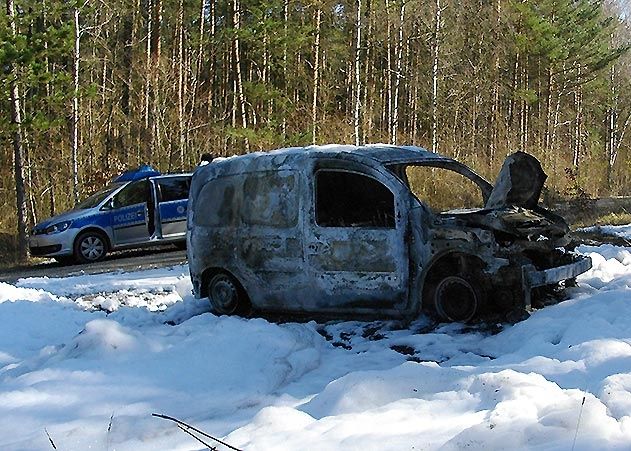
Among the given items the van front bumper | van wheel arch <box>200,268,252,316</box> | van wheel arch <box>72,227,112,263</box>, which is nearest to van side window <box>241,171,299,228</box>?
van wheel arch <box>200,268,252,316</box>

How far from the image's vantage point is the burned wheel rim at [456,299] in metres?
7.00

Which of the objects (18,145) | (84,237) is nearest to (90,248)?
(84,237)

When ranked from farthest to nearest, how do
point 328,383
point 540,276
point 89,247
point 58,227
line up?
point 89,247, point 58,227, point 540,276, point 328,383

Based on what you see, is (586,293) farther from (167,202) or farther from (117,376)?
(167,202)

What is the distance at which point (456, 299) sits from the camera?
7.07 m

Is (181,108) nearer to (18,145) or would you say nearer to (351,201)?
Answer: (18,145)

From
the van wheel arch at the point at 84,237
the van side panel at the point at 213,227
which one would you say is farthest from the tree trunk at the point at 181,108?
the van side panel at the point at 213,227

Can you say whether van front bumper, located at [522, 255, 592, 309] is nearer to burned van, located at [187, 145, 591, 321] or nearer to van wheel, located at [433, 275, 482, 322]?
burned van, located at [187, 145, 591, 321]

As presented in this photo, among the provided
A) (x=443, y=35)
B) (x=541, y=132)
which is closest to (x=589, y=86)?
(x=541, y=132)


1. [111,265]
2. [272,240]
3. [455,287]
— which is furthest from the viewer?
[111,265]

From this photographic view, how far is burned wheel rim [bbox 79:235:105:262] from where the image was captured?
16.5m

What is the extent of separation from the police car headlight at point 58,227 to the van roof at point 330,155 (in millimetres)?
8788

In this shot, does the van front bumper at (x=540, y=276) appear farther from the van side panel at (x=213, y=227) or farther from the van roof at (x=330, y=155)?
the van side panel at (x=213, y=227)

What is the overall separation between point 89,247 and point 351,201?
1043cm
